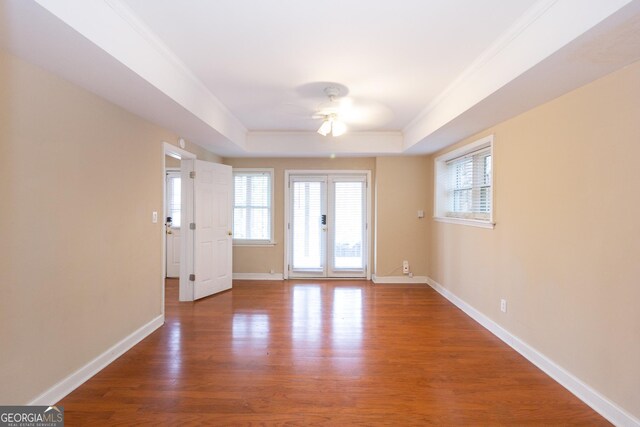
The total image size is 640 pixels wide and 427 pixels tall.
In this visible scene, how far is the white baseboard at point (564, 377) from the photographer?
1947mm

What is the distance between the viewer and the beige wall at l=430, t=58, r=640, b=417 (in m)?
1.93

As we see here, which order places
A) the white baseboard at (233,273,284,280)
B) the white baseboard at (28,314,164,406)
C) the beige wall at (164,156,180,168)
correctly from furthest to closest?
the white baseboard at (233,273,284,280) → the beige wall at (164,156,180,168) → the white baseboard at (28,314,164,406)

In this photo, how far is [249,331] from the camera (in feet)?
11.0

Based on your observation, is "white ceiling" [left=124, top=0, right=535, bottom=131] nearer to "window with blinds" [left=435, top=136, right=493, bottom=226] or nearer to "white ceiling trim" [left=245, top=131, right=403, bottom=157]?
"window with blinds" [left=435, top=136, right=493, bottom=226]

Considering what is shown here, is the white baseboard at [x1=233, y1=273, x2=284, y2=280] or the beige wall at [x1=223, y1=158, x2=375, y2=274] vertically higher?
the beige wall at [x1=223, y1=158, x2=375, y2=274]

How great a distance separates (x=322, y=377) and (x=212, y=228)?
116 inches

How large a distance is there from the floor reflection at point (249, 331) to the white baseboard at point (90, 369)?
0.90m

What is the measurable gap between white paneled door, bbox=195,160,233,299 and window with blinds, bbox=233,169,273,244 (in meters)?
0.58

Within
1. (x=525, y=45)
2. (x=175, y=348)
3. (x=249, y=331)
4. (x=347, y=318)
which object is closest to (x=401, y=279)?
(x=347, y=318)

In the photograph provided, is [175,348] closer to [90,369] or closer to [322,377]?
[90,369]

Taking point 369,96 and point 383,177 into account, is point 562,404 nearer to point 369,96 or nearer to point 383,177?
point 369,96

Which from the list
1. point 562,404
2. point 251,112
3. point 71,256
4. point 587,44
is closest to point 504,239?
point 562,404

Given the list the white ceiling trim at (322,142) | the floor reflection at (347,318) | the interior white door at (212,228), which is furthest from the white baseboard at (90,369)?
the white ceiling trim at (322,142)

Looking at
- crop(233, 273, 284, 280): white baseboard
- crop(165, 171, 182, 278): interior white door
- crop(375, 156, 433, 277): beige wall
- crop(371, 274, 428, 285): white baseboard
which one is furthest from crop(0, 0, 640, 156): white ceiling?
crop(233, 273, 284, 280): white baseboard
